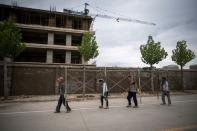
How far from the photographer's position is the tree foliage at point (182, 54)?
945 inches

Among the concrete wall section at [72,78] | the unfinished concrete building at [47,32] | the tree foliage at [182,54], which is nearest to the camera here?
the concrete wall section at [72,78]

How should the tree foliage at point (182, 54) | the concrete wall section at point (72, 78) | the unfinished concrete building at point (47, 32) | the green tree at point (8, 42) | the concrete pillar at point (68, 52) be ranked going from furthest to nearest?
→ the concrete pillar at point (68, 52) < the unfinished concrete building at point (47, 32) < the tree foliage at point (182, 54) < the concrete wall section at point (72, 78) < the green tree at point (8, 42)

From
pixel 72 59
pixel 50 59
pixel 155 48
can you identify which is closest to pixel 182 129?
pixel 155 48

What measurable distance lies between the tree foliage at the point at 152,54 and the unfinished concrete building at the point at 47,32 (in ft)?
52.5

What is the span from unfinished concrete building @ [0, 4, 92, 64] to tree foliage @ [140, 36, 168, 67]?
16003mm

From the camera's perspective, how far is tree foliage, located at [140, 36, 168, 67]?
23500 millimetres

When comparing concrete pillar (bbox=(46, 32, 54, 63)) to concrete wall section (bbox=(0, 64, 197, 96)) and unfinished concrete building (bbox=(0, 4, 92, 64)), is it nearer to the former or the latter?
unfinished concrete building (bbox=(0, 4, 92, 64))

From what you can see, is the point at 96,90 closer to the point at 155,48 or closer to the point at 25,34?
the point at 155,48

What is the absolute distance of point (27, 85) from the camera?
20.1 m

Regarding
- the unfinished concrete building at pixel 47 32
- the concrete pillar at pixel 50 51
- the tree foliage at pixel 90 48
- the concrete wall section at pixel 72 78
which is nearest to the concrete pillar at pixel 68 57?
the unfinished concrete building at pixel 47 32

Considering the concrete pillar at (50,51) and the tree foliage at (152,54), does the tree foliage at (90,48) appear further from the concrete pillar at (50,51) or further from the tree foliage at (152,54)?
the concrete pillar at (50,51)

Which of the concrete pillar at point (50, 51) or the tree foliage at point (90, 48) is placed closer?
the tree foliage at point (90, 48)

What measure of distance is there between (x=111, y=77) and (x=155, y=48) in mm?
7023

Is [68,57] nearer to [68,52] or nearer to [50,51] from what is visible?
[68,52]
